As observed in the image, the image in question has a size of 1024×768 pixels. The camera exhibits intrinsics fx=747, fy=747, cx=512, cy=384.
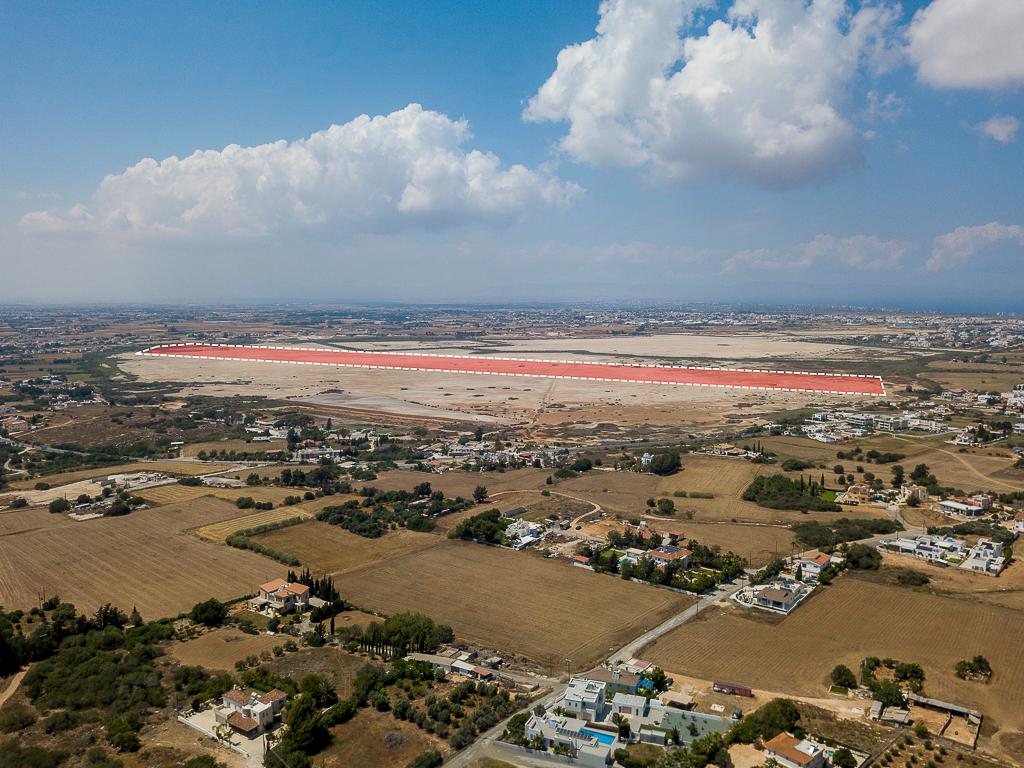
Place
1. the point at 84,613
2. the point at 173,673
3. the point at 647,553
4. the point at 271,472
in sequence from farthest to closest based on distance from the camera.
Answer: the point at 271,472 → the point at 647,553 → the point at 84,613 → the point at 173,673

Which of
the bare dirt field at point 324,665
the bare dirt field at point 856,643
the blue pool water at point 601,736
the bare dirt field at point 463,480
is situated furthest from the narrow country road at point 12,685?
the bare dirt field at point 463,480

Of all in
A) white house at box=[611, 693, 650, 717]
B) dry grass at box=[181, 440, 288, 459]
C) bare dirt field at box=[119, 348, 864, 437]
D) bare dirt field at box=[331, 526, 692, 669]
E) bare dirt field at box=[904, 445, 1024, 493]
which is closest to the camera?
white house at box=[611, 693, 650, 717]

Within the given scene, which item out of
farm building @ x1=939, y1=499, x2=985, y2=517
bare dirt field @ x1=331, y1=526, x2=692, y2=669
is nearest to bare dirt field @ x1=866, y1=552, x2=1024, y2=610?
farm building @ x1=939, y1=499, x2=985, y2=517

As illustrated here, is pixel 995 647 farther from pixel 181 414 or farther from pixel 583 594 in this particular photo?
pixel 181 414

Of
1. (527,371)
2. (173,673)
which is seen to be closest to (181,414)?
(527,371)

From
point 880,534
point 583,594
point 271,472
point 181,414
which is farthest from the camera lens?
point 181,414

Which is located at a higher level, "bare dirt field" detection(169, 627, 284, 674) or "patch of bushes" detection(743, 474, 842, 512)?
"patch of bushes" detection(743, 474, 842, 512)

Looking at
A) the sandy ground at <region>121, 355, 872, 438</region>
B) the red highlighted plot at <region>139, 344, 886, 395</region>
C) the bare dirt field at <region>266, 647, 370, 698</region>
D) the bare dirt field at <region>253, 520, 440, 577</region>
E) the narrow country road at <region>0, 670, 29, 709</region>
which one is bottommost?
the narrow country road at <region>0, 670, 29, 709</region>

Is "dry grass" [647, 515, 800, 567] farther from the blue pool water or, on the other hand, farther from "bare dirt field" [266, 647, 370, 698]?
"bare dirt field" [266, 647, 370, 698]
